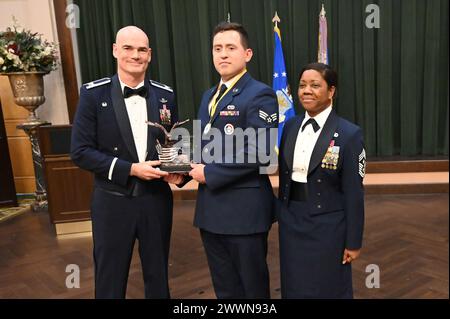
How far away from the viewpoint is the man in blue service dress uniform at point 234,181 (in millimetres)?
1824

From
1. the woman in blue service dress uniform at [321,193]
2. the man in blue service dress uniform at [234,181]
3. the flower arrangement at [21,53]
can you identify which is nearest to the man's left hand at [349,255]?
the woman in blue service dress uniform at [321,193]

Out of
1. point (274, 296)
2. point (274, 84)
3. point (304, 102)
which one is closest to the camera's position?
point (304, 102)

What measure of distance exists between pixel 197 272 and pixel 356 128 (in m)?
1.87

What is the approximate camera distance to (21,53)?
15.6 ft

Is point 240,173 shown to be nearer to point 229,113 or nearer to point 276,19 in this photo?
point 229,113

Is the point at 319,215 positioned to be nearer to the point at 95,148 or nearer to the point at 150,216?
the point at 150,216

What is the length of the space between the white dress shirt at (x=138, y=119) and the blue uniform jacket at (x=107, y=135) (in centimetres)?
2

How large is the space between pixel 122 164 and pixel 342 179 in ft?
3.32

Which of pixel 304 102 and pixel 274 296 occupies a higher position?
pixel 304 102

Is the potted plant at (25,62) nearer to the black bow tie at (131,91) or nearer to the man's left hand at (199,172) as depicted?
the black bow tie at (131,91)

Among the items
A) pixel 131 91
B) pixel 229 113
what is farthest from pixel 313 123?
pixel 131 91

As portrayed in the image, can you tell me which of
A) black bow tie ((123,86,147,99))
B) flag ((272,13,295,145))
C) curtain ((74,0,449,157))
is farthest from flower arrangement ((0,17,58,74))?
black bow tie ((123,86,147,99))
